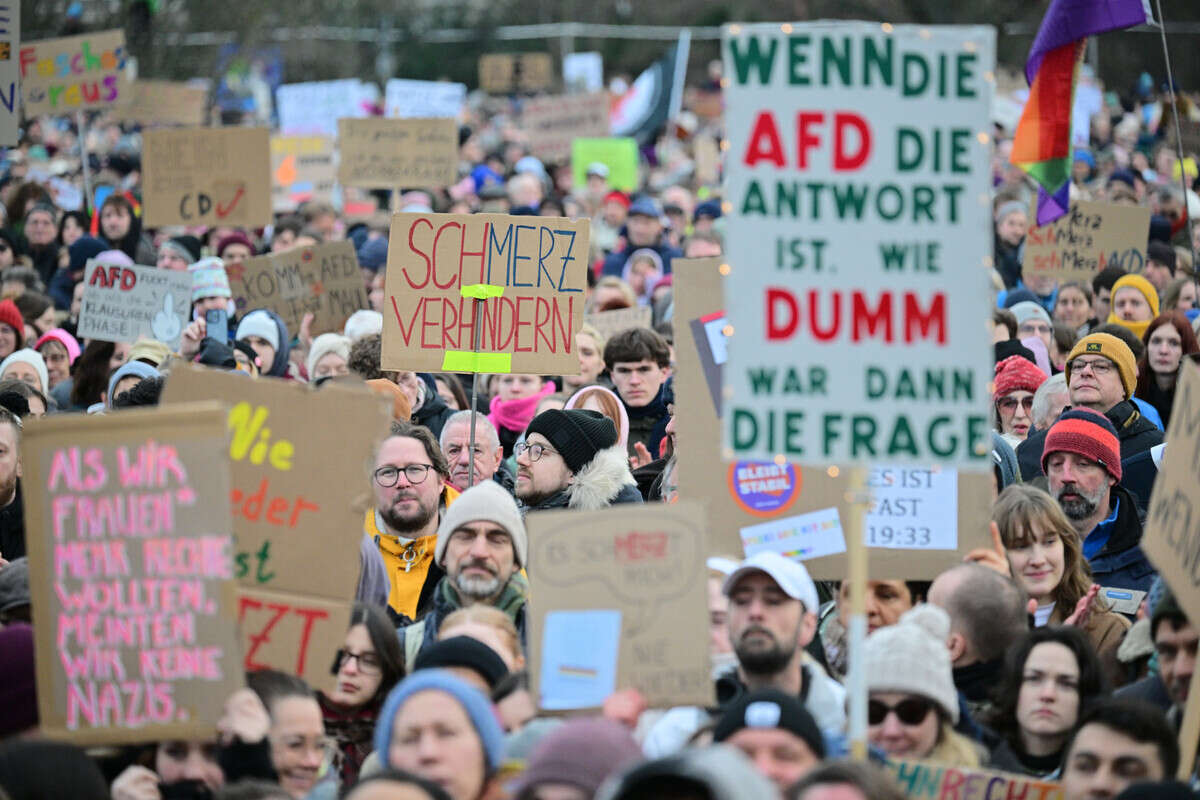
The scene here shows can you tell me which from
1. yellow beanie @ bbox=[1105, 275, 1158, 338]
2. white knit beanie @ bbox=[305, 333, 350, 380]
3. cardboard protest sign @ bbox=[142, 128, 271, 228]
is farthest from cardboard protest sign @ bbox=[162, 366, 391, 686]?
cardboard protest sign @ bbox=[142, 128, 271, 228]

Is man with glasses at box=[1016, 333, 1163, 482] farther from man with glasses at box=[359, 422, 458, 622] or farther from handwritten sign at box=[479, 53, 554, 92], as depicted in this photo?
handwritten sign at box=[479, 53, 554, 92]

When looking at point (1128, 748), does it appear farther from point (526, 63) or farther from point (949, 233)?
point (526, 63)

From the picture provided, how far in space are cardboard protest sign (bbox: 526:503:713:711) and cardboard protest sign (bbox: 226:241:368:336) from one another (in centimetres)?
734

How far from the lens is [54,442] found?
14.3 ft

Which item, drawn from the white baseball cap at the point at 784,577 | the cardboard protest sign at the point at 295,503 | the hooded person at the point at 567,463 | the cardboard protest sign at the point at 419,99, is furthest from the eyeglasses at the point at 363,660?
the cardboard protest sign at the point at 419,99

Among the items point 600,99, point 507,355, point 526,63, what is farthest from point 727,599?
point 526,63

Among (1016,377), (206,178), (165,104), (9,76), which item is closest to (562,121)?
(165,104)

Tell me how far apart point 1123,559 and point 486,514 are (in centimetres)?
262

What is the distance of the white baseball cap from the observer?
481cm

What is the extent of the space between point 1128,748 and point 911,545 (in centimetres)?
153

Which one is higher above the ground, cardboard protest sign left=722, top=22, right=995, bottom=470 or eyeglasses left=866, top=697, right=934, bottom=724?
cardboard protest sign left=722, top=22, right=995, bottom=470

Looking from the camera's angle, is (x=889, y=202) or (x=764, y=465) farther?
(x=764, y=465)

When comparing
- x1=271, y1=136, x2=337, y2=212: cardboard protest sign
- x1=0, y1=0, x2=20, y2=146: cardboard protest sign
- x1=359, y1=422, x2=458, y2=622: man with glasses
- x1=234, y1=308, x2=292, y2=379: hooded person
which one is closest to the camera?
x1=359, y1=422, x2=458, y2=622: man with glasses

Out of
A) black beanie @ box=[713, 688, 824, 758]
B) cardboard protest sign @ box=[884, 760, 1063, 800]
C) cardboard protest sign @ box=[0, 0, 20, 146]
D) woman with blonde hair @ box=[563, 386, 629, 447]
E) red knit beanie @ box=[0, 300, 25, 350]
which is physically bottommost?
cardboard protest sign @ box=[884, 760, 1063, 800]
